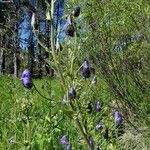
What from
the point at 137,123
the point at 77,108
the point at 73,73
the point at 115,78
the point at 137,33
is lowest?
the point at 77,108

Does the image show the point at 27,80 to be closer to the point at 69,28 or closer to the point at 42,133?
the point at 69,28

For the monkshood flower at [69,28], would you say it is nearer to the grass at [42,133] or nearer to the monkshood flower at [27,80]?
the monkshood flower at [27,80]

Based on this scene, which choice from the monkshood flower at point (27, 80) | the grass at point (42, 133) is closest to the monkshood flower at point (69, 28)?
the monkshood flower at point (27, 80)

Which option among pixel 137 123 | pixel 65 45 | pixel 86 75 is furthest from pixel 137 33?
pixel 65 45

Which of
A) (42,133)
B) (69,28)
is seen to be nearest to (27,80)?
(69,28)

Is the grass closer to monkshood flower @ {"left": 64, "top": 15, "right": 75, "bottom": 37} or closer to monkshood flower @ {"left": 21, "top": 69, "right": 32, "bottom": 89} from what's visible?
monkshood flower @ {"left": 21, "top": 69, "right": 32, "bottom": 89}

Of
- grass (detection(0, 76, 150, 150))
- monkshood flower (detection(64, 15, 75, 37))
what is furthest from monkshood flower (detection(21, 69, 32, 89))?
grass (detection(0, 76, 150, 150))

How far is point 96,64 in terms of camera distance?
7.71m

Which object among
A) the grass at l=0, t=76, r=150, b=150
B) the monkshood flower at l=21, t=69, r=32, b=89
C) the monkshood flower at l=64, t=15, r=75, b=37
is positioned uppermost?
the grass at l=0, t=76, r=150, b=150

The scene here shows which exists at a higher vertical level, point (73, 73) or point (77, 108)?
point (73, 73)

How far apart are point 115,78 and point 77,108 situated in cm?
571

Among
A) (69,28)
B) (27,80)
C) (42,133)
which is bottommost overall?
(69,28)

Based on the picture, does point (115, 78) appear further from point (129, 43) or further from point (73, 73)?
point (73, 73)

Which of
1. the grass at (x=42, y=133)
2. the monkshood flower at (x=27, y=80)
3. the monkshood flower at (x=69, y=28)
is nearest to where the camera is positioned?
the monkshood flower at (x=69, y=28)
